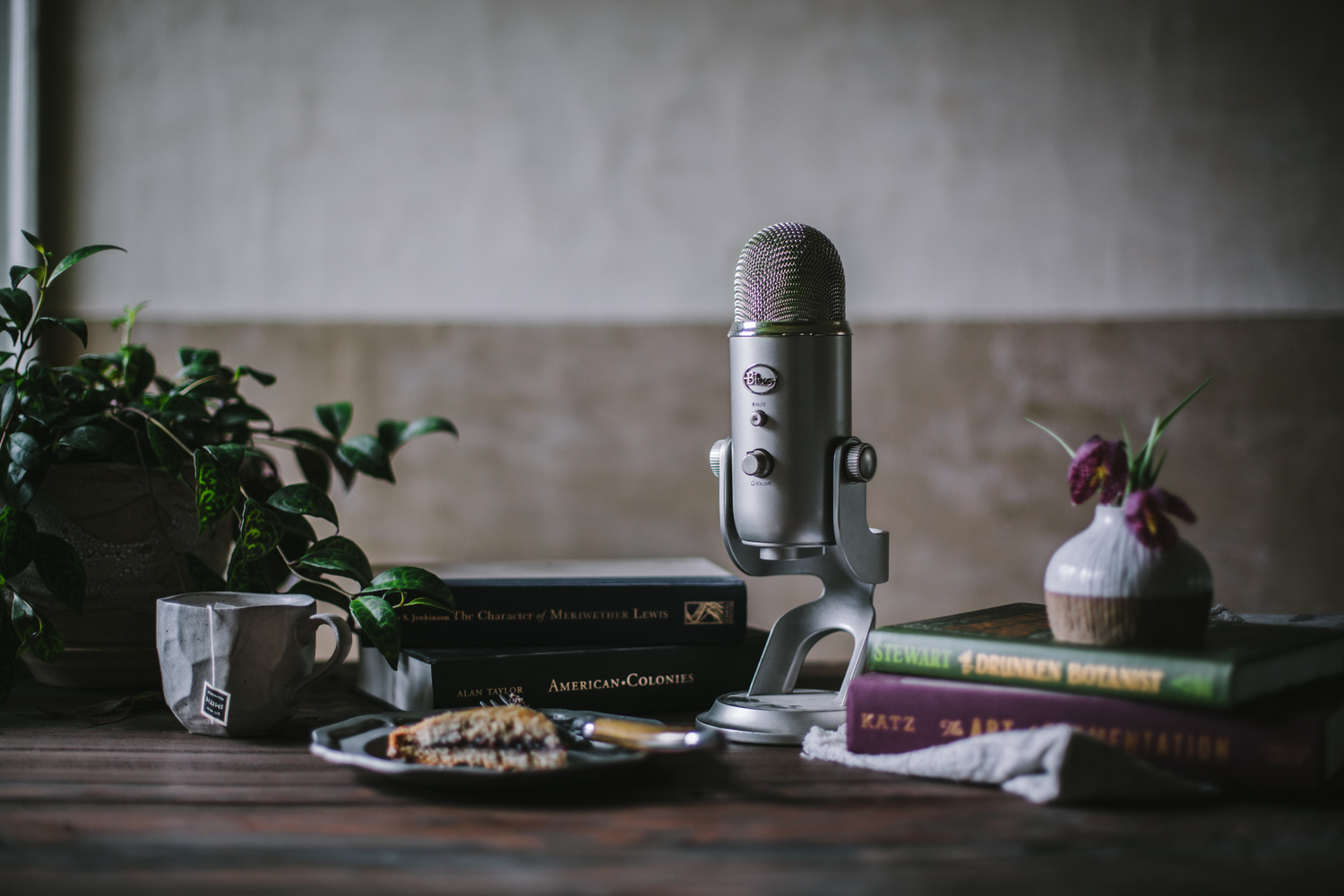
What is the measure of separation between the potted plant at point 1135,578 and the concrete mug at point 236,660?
0.54 meters

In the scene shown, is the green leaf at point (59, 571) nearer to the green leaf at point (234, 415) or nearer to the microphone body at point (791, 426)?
the green leaf at point (234, 415)

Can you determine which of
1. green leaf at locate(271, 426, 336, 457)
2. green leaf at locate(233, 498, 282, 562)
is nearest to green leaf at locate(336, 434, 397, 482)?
green leaf at locate(271, 426, 336, 457)

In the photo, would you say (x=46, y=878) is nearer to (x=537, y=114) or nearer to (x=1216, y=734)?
(x=1216, y=734)

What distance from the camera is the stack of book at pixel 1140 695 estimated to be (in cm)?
62

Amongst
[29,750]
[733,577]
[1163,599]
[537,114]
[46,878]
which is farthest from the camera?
[537,114]

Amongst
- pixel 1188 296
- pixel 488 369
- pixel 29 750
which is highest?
pixel 1188 296

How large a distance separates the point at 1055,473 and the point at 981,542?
20 cm

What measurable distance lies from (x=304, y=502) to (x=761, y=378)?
416 millimetres

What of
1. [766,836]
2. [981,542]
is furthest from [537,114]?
[766,836]

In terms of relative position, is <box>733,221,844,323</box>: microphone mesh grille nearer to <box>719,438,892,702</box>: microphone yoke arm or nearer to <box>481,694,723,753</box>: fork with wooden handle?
<box>719,438,892,702</box>: microphone yoke arm

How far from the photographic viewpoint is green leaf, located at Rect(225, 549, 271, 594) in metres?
0.90

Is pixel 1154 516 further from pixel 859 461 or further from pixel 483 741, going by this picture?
pixel 483 741

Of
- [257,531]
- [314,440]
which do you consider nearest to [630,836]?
[257,531]

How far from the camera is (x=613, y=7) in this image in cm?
192
